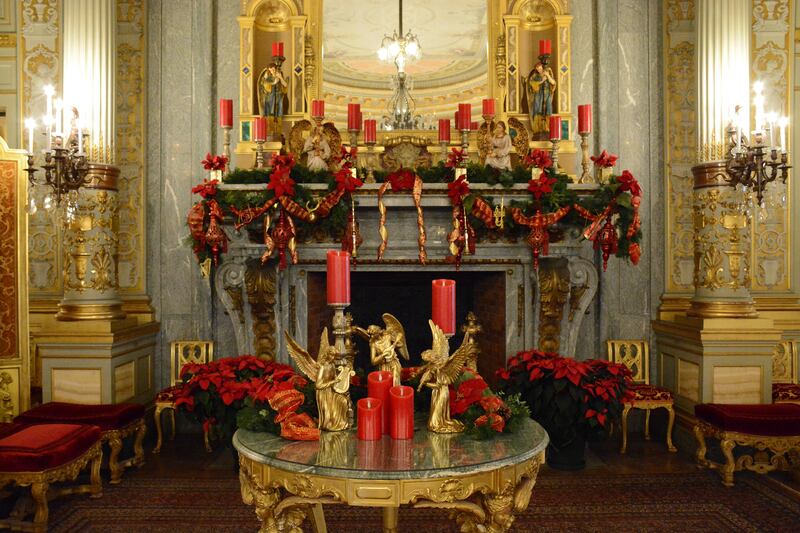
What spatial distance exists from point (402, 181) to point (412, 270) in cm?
75

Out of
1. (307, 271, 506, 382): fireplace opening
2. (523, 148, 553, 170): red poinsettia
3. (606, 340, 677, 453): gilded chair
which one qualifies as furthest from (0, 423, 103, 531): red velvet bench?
(606, 340, 677, 453): gilded chair

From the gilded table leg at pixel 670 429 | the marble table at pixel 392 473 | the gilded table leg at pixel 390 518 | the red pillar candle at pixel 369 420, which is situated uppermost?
the red pillar candle at pixel 369 420

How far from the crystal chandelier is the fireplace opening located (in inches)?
54.5

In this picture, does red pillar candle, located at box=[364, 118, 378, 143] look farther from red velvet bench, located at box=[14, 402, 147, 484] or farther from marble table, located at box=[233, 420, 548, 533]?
marble table, located at box=[233, 420, 548, 533]

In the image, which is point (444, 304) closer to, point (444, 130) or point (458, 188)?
point (458, 188)

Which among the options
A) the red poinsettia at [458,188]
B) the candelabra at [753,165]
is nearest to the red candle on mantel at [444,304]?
the red poinsettia at [458,188]

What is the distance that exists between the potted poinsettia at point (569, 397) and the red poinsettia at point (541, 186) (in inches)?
49.8

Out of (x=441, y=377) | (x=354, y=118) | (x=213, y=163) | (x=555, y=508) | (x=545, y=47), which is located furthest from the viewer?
(x=545, y=47)

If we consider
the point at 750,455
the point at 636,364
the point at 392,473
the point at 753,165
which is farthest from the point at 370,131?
the point at 750,455

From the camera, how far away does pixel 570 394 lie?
4.43 meters

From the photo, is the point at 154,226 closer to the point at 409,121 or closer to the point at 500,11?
the point at 409,121

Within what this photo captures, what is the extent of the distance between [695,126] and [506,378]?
115 inches

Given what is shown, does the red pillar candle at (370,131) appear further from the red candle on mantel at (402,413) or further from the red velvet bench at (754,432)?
the red velvet bench at (754,432)

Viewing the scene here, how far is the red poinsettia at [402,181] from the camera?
4840mm
